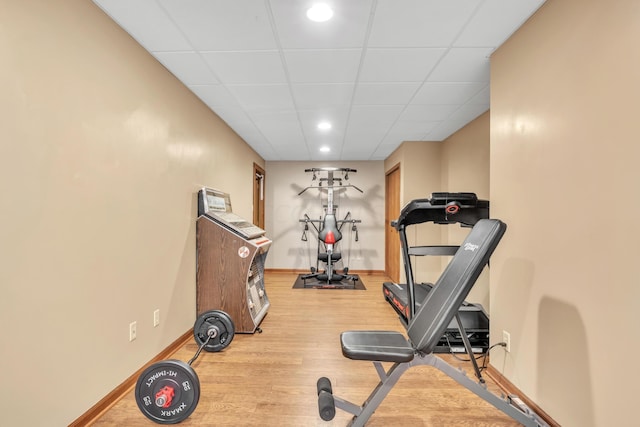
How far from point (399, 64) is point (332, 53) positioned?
1.77 ft

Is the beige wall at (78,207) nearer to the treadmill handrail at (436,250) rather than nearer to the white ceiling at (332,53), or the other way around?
the white ceiling at (332,53)

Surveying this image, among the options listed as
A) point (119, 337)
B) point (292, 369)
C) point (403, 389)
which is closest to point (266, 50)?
point (119, 337)

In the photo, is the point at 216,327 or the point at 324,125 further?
the point at 324,125

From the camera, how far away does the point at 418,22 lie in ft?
5.64

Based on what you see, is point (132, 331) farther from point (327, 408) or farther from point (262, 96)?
point (262, 96)

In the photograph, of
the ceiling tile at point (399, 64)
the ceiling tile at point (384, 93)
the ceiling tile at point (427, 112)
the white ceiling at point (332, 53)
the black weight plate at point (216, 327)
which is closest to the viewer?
the white ceiling at point (332, 53)

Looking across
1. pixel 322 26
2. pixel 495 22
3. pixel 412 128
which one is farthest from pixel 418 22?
pixel 412 128

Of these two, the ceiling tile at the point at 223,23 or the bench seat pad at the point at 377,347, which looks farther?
the ceiling tile at the point at 223,23

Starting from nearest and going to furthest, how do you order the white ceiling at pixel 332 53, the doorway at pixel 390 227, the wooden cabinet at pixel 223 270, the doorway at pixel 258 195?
the white ceiling at pixel 332 53
the wooden cabinet at pixel 223 270
the doorway at pixel 390 227
the doorway at pixel 258 195

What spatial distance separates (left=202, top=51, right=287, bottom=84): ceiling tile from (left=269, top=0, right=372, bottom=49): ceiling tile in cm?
23

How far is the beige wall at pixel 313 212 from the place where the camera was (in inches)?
229

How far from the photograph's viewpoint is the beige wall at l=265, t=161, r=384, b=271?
19.1ft

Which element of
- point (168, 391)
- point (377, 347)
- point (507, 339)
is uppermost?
point (377, 347)

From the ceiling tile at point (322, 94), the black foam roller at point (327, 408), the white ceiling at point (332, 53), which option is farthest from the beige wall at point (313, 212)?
the black foam roller at point (327, 408)
